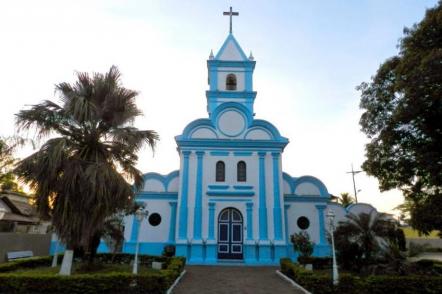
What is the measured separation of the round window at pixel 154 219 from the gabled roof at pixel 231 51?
12.6 metres

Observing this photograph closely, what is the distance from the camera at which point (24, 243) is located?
18.1 meters

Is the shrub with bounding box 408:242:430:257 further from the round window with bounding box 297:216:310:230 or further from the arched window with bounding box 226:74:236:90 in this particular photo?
the arched window with bounding box 226:74:236:90

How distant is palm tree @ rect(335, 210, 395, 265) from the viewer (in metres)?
15.2

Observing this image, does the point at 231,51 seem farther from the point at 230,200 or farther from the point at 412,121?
the point at 412,121

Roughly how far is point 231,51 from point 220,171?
391 inches

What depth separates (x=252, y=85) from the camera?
2372 cm

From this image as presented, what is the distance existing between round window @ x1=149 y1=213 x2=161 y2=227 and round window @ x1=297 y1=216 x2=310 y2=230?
9500 millimetres

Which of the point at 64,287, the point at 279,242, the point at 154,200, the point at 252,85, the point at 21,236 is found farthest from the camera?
the point at 252,85

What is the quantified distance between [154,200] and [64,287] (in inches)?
465

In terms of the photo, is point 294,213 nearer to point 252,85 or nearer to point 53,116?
point 252,85

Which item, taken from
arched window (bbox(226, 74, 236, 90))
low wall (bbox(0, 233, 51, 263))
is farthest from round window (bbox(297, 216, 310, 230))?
low wall (bbox(0, 233, 51, 263))

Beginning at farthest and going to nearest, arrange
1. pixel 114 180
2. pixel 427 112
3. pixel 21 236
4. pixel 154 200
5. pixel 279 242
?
pixel 154 200 → pixel 279 242 → pixel 21 236 → pixel 427 112 → pixel 114 180

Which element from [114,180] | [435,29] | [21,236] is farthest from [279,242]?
[21,236]

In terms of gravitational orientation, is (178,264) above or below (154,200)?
below
